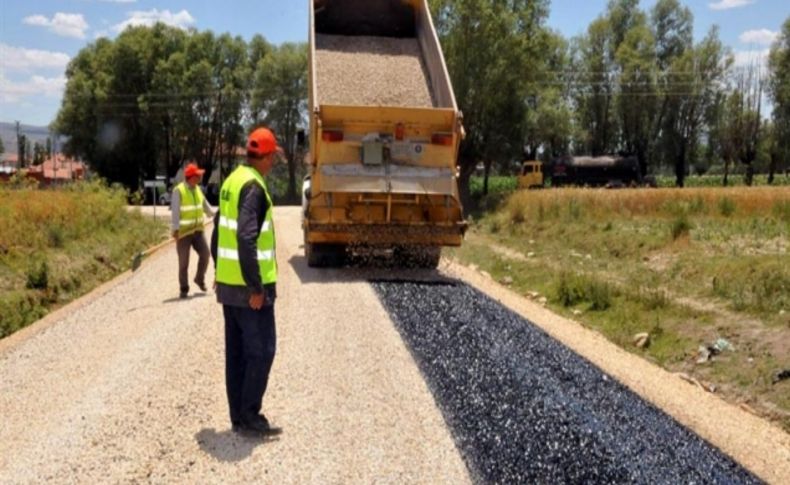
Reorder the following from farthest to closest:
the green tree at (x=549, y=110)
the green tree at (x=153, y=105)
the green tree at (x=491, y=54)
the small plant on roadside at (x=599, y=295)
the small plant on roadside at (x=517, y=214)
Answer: the green tree at (x=153, y=105) < the green tree at (x=549, y=110) < the green tree at (x=491, y=54) < the small plant on roadside at (x=517, y=214) < the small plant on roadside at (x=599, y=295)

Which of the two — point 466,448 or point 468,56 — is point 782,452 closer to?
point 466,448

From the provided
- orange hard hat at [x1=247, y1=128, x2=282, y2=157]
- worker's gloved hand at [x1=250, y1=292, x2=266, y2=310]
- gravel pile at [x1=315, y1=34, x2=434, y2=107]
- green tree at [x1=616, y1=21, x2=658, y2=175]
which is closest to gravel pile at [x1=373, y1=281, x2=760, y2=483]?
worker's gloved hand at [x1=250, y1=292, x2=266, y2=310]

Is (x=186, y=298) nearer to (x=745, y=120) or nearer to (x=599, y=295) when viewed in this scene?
(x=599, y=295)

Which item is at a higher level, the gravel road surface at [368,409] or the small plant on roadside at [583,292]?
the gravel road surface at [368,409]

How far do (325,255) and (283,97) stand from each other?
46835 millimetres

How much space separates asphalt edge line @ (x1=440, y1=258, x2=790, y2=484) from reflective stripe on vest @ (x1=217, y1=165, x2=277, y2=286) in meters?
3.01

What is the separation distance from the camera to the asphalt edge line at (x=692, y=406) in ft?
16.4

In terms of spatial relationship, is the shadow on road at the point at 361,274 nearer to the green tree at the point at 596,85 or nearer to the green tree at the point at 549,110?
the green tree at the point at 549,110

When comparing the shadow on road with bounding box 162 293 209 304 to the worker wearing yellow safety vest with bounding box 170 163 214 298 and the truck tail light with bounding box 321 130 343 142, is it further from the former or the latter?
the truck tail light with bounding box 321 130 343 142

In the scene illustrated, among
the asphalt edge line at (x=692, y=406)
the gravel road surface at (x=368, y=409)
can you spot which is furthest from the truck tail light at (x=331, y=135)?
the asphalt edge line at (x=692, y=406)

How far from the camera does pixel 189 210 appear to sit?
9875 millimetres

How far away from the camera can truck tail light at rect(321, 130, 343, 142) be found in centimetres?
1069

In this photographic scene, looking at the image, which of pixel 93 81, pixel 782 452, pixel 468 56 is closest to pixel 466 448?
pixel 782 452

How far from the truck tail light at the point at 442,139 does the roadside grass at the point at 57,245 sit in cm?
608
